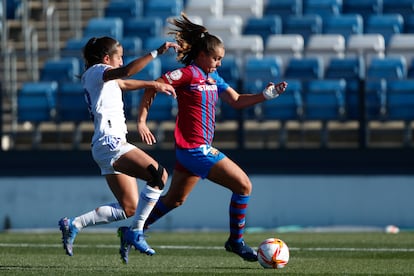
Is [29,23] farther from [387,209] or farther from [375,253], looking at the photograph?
[375,253]

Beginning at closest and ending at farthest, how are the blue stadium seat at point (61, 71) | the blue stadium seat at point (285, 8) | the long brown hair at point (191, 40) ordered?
the long brown hair at point (191, 40)
the blue stadium seat at point (61, 71)
the blue stadium seat at point (285, 8)

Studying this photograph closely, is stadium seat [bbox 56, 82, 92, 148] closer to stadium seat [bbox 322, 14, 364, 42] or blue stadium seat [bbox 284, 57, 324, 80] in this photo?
blue stadium seat [bbox 284, 57, 324, 80]

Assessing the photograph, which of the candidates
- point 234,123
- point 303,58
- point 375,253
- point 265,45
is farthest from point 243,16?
point 375,253

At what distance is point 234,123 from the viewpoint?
54.3 feet

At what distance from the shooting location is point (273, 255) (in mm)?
9227

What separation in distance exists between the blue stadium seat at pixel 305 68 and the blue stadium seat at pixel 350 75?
29 cm

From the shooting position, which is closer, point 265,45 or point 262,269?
point 262,269

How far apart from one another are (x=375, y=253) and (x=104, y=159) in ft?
11.6

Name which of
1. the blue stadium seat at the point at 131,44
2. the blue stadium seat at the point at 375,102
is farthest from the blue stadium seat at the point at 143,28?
the blue stadium seat at the point at 375,102

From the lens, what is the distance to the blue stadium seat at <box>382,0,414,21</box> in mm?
19641

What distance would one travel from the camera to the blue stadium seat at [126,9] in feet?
69.9

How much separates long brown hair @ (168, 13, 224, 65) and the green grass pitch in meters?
1.94

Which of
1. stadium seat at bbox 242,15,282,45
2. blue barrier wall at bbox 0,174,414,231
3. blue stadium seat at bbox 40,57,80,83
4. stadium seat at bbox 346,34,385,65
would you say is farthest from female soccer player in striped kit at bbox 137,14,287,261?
stadium seat at bbox 242,15,282,45

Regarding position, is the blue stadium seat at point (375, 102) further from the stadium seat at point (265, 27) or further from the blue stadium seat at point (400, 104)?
the stadium seat at point (265, 27)
